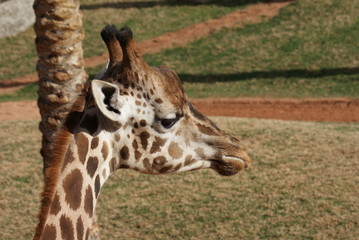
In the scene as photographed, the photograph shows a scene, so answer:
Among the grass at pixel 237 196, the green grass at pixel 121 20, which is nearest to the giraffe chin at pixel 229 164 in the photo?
the grass at pixel 237 196

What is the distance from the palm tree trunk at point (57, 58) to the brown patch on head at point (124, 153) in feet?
13.3

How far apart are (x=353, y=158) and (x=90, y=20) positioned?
18402 mm

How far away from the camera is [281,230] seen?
33.7 feet

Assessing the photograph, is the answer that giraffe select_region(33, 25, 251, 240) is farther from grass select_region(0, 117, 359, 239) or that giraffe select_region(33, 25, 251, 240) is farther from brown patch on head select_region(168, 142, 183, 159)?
grass select_region(0, 117, 359, 239)

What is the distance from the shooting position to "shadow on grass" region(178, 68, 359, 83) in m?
22.2

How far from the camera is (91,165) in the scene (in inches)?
196

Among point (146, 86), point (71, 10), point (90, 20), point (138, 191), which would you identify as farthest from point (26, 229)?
point (90, 20)

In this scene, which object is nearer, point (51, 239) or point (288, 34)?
point (51, 239)

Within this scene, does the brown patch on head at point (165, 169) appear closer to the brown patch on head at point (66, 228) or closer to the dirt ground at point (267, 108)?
the brown patch on head at point (66, 228)

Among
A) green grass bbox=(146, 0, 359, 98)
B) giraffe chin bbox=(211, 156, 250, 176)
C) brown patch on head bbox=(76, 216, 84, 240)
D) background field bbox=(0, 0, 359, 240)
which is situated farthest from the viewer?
green grass bbox=(146, 0, 359, 98)

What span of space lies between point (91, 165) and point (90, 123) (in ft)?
0.98

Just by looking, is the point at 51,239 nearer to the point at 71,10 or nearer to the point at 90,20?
the point at 71,10

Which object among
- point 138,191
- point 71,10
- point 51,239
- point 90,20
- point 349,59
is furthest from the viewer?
point 90,20

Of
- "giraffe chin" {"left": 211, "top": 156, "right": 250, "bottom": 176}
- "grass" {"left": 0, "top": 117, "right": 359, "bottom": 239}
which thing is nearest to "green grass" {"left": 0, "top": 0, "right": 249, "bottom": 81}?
"grass" {"left": 0, "top": 117, "right": 359, "bottom": 239}
